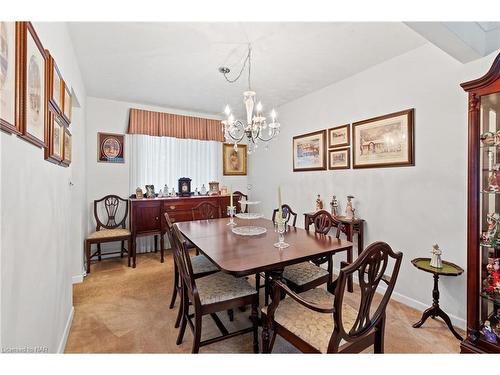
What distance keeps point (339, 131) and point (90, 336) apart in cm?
347

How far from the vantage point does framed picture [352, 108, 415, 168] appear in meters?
2.42

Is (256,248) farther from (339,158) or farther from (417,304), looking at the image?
(339,158)

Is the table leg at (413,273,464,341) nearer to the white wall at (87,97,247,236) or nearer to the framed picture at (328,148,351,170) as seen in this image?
the framed picture at (328,148,351,170)

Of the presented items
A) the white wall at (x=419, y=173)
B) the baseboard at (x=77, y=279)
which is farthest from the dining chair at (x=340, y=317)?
the baseboard at (x=77, y=279)

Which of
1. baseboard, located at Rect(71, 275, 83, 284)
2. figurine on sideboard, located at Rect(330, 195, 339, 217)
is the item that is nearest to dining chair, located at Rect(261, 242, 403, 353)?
figurine on sideboard, located at Rect(330, 195, 339, 217)

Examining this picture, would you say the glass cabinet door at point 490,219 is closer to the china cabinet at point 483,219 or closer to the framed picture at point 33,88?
the china cabinet at point 483,219

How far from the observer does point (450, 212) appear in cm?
213

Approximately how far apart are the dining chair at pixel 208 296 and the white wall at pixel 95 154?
9.23ft

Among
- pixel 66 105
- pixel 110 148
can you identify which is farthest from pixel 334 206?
pixel 110 148

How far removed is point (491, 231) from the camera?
1.67 metres

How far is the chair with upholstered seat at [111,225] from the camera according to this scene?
3380mm

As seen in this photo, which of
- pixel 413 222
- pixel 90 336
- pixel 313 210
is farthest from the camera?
pixel 313 210
